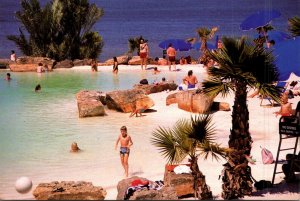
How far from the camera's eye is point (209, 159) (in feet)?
40.0

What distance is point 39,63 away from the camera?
3167 centimetres

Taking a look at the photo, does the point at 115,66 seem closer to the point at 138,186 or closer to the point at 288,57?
the point at 288,57

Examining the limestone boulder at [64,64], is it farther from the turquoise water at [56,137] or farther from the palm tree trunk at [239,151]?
the palm tree trunk at [239,151]

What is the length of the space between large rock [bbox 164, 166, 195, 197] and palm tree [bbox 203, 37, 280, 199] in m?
0.68

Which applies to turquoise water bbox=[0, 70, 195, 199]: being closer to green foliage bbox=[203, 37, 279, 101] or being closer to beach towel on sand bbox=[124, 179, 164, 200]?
beach towel on sand bbox=[124, 179, 164, 200]

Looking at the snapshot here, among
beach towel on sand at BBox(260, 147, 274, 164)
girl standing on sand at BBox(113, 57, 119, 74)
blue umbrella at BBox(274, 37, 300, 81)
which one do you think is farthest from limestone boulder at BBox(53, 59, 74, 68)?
beach towel on sand at BBox(260, 147, 274, 164)

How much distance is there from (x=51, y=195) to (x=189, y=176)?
7.61 ft

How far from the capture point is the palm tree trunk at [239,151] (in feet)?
29.1

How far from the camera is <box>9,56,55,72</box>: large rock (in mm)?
32156

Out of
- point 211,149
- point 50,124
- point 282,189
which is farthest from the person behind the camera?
point 50,124

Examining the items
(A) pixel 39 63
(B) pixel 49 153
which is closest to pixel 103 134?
(B) pixel 49 153

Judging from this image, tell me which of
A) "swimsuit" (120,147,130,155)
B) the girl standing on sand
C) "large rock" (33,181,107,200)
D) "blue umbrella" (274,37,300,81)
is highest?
"blue umbrella" (274,37,300,81)

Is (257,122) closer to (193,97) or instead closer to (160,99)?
(193,97)

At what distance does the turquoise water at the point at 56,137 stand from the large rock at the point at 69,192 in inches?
40.4
